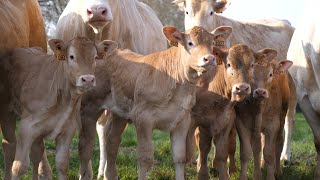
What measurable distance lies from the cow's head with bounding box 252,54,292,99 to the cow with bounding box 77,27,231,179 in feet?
2.22

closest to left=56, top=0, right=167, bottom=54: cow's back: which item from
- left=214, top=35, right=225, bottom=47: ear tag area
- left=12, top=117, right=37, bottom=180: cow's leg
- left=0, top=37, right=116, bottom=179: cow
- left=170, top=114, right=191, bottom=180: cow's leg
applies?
left=0, top=37, right=116, bottom=179: cow

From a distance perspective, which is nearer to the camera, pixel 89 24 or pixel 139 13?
pixel 89 24

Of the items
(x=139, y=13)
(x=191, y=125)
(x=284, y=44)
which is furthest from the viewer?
(x=284, y=44)

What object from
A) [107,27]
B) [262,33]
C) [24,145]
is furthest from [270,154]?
[262,33]

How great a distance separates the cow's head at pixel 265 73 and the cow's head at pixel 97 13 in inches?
71.4

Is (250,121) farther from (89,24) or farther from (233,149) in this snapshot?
(89,24)

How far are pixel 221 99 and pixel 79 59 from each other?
1945 mm

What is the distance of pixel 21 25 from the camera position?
9.39 metres

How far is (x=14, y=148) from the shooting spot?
29.0 ft

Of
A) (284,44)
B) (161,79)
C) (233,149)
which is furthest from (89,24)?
(284,44)

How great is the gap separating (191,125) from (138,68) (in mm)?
905

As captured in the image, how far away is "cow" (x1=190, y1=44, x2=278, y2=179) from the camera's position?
859 cm

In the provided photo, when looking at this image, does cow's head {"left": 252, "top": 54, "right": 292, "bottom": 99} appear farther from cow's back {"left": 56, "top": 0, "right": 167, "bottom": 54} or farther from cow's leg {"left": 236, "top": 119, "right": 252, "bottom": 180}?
cow's back {"left": 56, "top": 0, "right": 167, "bottom": 54}

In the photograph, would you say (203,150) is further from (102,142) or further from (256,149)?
(102,142)
